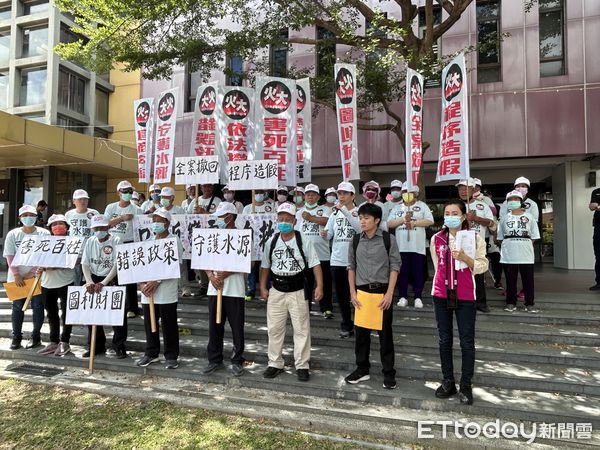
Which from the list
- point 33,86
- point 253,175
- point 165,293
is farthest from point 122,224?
point 33,86

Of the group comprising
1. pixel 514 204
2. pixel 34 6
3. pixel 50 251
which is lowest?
pixel 50 251

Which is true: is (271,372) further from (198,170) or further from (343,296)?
(198,170)

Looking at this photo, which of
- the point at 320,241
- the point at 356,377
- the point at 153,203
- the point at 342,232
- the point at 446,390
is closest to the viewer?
the point at 446,390

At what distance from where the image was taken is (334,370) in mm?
4820

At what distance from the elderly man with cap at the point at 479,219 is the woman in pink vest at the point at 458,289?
2.32 m

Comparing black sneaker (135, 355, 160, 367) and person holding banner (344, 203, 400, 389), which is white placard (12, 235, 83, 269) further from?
person holding banner (344, 203, 400, 389)

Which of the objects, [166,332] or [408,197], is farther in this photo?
[408,197]

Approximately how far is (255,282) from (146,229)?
209cm

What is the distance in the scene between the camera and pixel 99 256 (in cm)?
540

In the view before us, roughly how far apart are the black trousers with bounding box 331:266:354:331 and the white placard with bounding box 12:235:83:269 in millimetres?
3604

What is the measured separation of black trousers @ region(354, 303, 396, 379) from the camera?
4.26m

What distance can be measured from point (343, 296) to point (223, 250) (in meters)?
1.83

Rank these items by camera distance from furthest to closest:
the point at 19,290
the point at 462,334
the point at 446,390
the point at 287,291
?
the point at 19,290, the point at 287,291, the point at 446,390, the point at 462,334

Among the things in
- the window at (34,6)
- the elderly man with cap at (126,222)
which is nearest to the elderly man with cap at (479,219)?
the elderly man with cap at (126,222)
